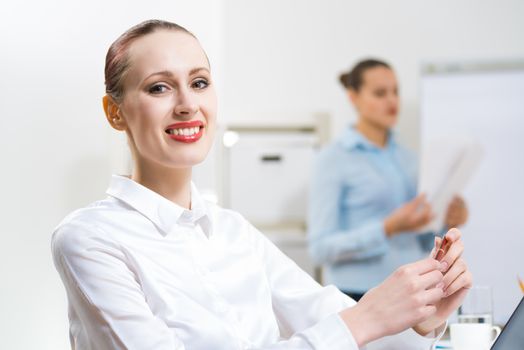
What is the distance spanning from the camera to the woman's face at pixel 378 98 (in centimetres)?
381

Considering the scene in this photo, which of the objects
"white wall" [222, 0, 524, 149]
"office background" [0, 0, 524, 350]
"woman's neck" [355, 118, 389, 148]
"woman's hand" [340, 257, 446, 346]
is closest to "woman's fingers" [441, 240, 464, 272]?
"woman's hand" [340, 257, 446, 346]

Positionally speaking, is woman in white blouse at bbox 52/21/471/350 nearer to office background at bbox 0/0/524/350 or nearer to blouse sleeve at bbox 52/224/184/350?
blouse sleeve at bbox 52/224/184/350

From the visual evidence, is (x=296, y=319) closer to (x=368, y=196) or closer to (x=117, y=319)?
(x=117, y=319)

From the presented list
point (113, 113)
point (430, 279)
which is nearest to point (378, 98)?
point (113, 113)

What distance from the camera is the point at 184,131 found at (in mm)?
1154

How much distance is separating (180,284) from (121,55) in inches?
14.2

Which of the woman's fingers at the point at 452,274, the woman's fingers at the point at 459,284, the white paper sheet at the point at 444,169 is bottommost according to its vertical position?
the white paper sheet at the point at 444,169

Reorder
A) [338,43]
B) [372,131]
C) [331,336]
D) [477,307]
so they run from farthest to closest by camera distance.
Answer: [338,43] → [372,131] → [477,307] → [331,336]

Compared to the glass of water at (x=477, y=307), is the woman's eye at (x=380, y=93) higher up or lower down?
higher up

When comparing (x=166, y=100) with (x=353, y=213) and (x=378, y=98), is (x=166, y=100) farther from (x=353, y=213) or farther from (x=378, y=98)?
(x=378, y=98)

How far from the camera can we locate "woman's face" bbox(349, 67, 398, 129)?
12.5ft

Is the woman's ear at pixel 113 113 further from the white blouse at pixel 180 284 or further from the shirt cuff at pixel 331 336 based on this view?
the shirt cuff at pixel 331 336

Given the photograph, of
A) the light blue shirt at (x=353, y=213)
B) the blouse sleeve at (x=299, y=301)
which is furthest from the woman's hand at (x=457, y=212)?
the blouse sleeve at (x=299, y=301)

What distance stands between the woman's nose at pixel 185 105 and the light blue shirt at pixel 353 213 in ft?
7.97
